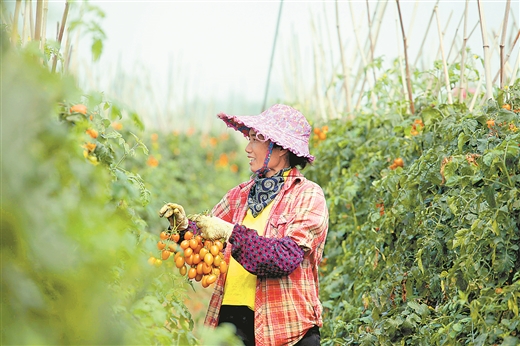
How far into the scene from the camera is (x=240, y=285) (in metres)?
2.46

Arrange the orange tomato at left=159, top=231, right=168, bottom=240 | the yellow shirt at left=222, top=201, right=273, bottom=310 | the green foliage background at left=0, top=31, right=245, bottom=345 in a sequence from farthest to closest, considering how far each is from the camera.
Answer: the yellow shirt at left=222, top=201, right=273, bottom=310 < the orange tomato at left=159, top=231, right=168, bottom=240 < the green foliage background at left=0, top=31, right=245, bottom=345

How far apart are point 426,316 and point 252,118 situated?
0.96 metres

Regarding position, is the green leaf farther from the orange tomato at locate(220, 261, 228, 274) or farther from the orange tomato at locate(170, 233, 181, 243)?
the orange tomato at locate(220, 261, 228, 274)

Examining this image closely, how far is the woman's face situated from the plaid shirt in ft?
0.34

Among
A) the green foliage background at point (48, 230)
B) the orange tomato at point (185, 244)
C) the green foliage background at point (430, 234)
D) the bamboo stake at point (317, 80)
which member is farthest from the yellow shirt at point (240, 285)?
the bamboo stake at point (317, 80)

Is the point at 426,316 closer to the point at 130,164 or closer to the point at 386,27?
the point at 386,27

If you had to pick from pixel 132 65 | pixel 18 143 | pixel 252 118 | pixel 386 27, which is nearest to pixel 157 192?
pixel 132 65

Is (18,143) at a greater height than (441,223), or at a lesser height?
greater

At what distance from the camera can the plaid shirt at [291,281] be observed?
2373 mm

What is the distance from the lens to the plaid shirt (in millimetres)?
2373

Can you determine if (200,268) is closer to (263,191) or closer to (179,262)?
(179,262)

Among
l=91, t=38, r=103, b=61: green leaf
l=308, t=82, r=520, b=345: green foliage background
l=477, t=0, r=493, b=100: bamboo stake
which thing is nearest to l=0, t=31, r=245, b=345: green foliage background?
l=91, t=38, r=103, b=61: green leaf

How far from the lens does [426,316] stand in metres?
2.61

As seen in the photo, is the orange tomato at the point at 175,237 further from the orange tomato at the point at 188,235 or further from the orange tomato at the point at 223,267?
the orange tomato at the point at 223,267
